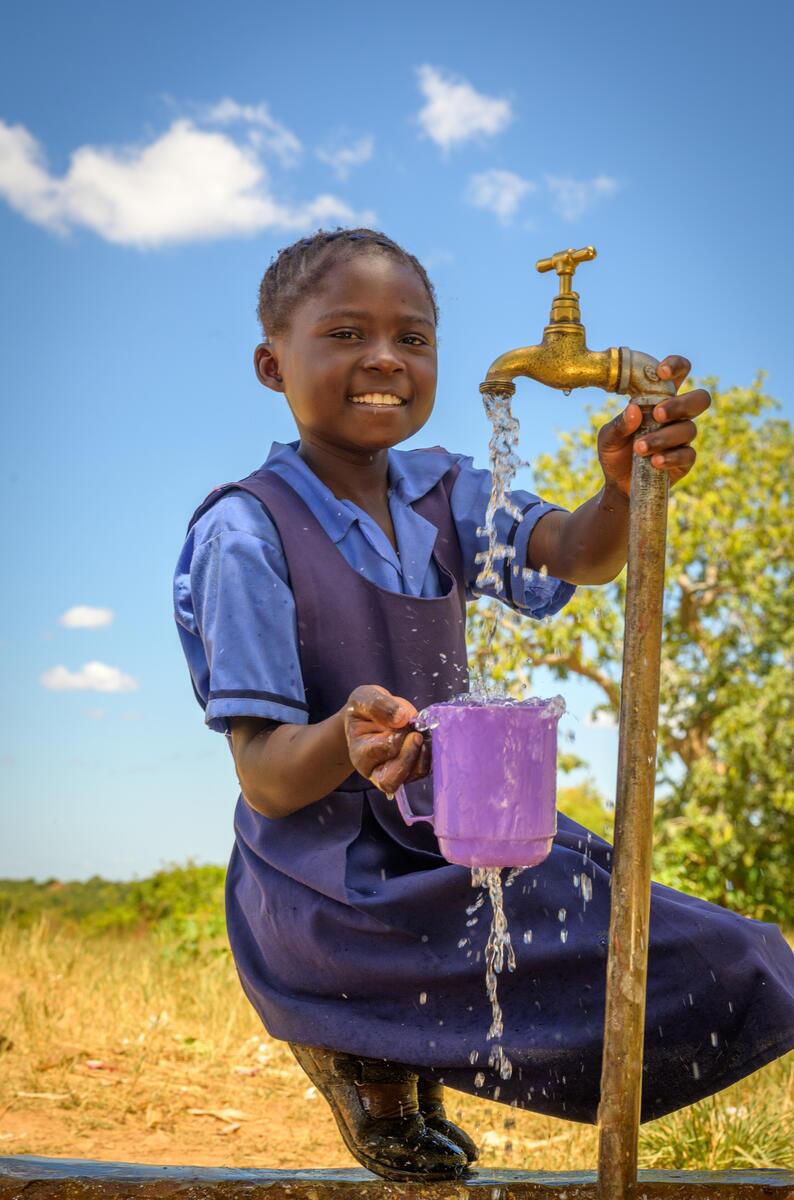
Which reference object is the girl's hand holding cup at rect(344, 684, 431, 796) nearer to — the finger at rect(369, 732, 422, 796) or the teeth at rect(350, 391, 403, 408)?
the finger at rect(369, 732, 422, 796)

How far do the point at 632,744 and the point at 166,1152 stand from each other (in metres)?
3.08

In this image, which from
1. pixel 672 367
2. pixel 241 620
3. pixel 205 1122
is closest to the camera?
pixel 672 367

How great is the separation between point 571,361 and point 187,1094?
150 inches

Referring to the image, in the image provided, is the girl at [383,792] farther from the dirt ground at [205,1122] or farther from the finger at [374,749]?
the dirt ground at [205,1122]

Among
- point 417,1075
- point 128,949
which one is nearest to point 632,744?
point 417,1075

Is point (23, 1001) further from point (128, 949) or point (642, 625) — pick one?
point (642, 625)

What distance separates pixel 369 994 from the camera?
7.45 feet

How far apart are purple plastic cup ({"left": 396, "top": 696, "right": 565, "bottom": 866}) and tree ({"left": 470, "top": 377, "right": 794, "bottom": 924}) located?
5879mm

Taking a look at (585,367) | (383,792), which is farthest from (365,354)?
(383,792)

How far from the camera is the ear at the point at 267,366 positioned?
107 inches

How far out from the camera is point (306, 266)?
2582mm

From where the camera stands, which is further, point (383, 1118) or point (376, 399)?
point (376, 399)

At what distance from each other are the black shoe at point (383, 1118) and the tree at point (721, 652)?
17.8 feet

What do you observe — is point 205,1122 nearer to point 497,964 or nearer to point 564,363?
point 497,964
